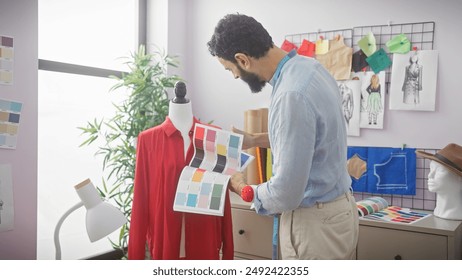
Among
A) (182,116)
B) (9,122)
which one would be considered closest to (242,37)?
(182,116)

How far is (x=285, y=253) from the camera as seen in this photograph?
1207 millimetres

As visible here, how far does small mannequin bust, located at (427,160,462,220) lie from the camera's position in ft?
5.57

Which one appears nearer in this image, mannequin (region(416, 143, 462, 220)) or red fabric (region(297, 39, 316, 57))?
mannequin (region(416, 143, 462, 220))

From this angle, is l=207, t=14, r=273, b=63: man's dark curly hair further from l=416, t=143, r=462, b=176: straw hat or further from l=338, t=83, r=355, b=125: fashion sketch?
l=338, t=83, r=355, b=125: fashion sketch

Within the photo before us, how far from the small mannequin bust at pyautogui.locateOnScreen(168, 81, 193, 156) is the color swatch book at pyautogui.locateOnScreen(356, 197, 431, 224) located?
2.53 feet

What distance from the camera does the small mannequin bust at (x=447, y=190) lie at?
1.70 metres

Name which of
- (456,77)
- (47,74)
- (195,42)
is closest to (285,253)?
(456,77)

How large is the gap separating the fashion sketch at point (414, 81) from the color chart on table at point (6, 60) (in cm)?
170

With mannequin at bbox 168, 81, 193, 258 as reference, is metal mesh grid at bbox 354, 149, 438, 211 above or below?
below

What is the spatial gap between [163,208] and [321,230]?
1.90 ft

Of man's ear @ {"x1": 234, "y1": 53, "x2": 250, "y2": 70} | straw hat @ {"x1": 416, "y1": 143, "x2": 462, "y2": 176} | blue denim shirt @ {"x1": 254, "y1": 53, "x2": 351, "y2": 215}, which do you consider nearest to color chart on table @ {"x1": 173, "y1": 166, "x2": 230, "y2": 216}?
blue denim shirt @ {"x1": 254, "y1": 53, "x2": 351, "y2": 215}

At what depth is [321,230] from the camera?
1.13m

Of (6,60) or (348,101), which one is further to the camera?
(348,101)

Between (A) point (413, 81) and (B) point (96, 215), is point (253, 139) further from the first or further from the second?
(A) point (413, 81)
